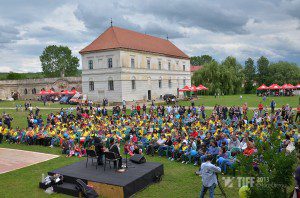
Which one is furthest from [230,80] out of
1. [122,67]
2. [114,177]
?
[114,177]

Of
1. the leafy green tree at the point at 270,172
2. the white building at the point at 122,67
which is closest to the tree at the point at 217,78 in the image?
the white building at the point at 122,67

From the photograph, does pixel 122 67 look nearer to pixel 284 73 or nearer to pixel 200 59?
pixel 284 73

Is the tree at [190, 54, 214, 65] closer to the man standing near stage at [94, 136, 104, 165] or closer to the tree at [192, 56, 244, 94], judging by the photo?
the tree at [192, 56, 244, 94]

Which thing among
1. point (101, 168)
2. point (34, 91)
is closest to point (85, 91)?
point (34, 91)

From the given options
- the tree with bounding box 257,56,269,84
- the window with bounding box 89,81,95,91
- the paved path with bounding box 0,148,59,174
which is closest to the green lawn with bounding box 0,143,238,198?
the paved path with bounding box 0,148,59,174

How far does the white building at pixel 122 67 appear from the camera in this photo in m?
47.5

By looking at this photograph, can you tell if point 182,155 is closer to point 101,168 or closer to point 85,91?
point 101,168

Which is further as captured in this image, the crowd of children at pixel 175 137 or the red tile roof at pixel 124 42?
the red tile roof at pixel 124 42

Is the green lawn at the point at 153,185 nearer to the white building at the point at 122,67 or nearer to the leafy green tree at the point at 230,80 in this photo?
the white building at the point at 122,67

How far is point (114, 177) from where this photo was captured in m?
11.7

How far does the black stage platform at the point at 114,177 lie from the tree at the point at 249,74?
71.3 m

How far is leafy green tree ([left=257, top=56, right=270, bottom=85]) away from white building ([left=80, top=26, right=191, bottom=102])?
128ft

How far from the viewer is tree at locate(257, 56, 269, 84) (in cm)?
8354

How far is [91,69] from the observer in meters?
50.1
